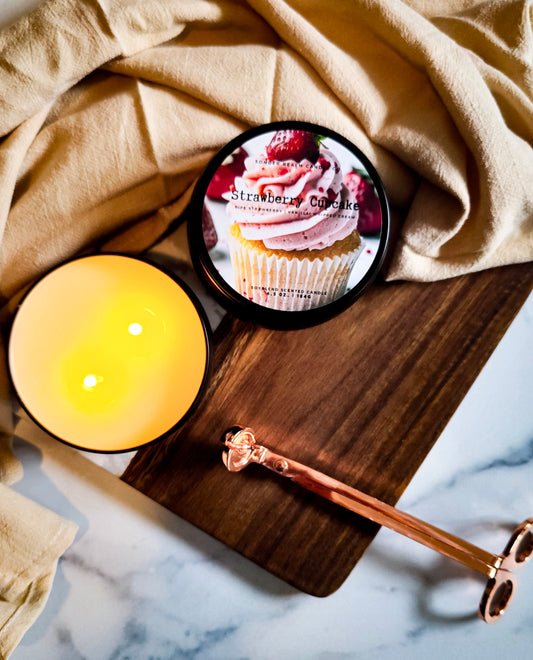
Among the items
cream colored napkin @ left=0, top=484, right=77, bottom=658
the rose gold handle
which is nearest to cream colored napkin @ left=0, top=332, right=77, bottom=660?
cream colored napkin @ left=0, top=484, right=77, bottom=658

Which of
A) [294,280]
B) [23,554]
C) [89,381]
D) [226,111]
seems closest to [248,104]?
[226,111]

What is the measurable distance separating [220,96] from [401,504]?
422mm

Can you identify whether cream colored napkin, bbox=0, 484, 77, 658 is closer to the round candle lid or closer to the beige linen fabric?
the beige linen fabric

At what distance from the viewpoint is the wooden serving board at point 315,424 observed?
50 cm

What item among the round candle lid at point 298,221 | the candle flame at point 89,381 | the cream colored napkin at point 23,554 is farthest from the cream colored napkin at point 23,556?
the round candle lid at point 298,221

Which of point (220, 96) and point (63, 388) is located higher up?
point (220, 96)

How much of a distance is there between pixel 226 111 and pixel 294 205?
0.33 ft

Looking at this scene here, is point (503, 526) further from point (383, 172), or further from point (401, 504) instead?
point (383, 172)

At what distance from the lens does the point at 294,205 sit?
18.1 inches

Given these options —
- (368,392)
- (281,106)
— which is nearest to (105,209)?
(281,106)

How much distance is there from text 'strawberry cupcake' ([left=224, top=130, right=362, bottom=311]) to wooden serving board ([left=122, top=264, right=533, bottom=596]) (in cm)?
5

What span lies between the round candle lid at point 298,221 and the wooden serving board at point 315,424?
0.17 ft

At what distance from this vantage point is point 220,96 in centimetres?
46

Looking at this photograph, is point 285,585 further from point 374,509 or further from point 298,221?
point 298,221
